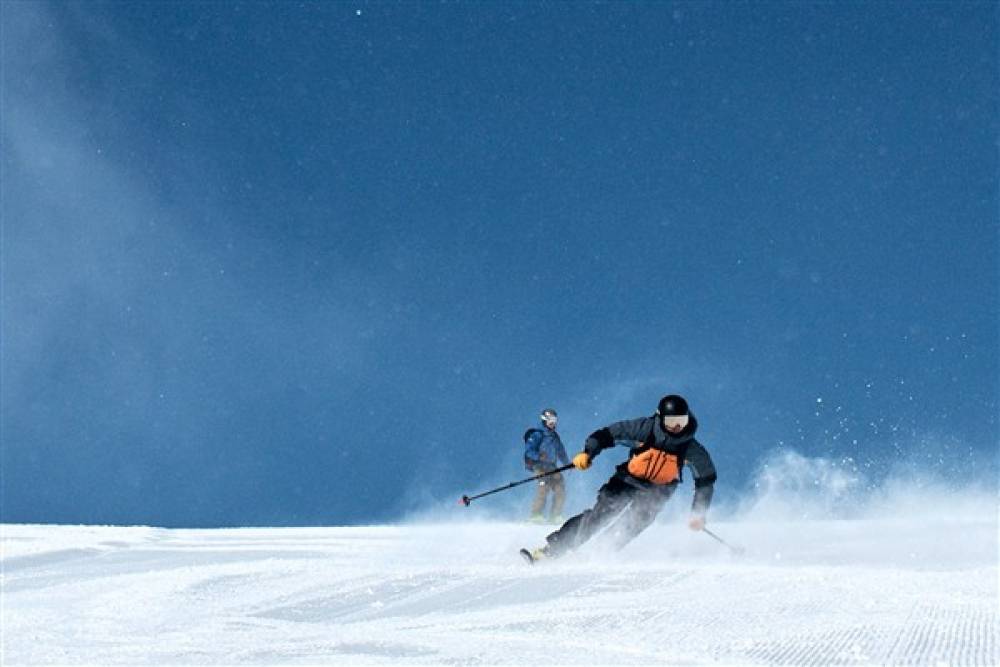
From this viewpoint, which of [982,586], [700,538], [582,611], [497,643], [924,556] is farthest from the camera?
[700,538]

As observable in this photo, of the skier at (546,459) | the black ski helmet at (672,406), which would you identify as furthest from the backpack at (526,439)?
the black ski helmet at (672,406)

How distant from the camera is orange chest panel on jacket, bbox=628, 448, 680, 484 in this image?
27.2ft

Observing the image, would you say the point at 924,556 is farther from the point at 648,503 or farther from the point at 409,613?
the point at 409,613

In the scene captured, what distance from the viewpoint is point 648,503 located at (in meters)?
8.48

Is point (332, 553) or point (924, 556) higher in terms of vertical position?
point (332, 553)

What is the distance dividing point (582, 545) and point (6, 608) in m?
4.31

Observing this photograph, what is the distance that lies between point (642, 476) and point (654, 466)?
0.15m

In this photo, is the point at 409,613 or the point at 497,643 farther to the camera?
the point at 409,613

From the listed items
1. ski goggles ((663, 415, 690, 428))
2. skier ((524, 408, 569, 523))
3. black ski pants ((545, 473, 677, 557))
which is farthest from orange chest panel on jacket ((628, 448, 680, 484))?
skier ((524, 408, 569, 523))

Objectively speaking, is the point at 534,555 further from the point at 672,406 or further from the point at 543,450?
the point at 543,450

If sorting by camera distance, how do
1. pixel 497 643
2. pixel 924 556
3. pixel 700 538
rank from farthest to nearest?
pixel 700 538, pixel 924 556, pixel 497 643

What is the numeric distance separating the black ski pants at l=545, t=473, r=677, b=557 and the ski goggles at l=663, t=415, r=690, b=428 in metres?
0.64

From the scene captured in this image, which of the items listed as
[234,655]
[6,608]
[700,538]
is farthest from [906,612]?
[6,608]

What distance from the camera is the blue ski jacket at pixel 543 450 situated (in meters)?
14.5
